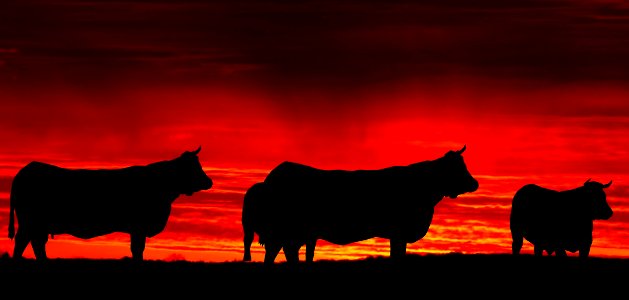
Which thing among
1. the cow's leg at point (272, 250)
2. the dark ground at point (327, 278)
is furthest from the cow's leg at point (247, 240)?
the dark ground at point (327, 278)

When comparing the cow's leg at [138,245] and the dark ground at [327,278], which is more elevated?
the cow's leg at [138,245]

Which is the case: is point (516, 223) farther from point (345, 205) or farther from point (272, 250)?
point (272, 250)

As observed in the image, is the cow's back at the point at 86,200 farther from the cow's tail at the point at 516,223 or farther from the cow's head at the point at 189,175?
the cow's tail at the point at 516,223

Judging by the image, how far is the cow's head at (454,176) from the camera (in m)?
32.4

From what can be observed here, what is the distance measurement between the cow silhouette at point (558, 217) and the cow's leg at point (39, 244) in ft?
50.0

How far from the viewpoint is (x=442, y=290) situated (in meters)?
25.4

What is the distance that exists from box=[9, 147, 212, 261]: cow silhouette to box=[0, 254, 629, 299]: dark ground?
384 cm

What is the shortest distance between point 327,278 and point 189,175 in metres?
8.56

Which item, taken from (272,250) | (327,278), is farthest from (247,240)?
(327,278)

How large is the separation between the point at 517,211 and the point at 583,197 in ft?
7.04

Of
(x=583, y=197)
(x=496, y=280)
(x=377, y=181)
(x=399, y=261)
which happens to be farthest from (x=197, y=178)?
(x=583, y=197)

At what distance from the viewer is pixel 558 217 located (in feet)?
130

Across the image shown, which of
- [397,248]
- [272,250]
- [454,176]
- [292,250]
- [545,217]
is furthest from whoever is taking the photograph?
[545,217]

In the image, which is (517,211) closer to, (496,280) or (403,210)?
(403,210)
